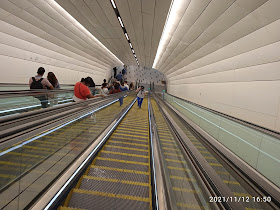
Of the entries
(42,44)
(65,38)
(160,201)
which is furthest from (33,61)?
(160,201)

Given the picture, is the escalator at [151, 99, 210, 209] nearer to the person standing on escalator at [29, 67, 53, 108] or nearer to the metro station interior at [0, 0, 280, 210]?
the metro station interior at [0, 0, 280, 210]

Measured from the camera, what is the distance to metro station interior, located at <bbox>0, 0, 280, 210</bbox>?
164 cm

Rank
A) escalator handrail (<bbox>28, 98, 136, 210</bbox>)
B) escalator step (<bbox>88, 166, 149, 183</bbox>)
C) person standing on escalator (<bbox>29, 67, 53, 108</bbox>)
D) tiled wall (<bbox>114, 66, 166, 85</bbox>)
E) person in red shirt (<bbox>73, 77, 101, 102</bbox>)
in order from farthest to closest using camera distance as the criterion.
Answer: tiled wall (<bbox>114, 66, 166, 85</bbox>) < person standing on escalator (<bbox>29, 67, 53, 108</bbox>) < person in red shirt (<bbox>73, 77, 101, 102</bbox>) < escalator step (<bbox>88, 166, 149, 183</bbox>) < escalator handrail (<bbox>28, 98, 136, 210</bbox>)

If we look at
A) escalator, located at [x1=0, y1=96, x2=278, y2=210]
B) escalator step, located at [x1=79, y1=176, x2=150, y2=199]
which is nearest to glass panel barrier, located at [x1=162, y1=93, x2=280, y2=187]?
escalator, located at [x1=0, y1=96, x2=278, y2=210]

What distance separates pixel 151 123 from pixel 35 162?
14.6 ft

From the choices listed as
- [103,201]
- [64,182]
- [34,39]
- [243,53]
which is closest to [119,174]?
[103,201]

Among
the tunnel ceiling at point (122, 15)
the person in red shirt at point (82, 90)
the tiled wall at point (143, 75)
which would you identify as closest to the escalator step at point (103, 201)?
the person in red shirt at point (82, 90)

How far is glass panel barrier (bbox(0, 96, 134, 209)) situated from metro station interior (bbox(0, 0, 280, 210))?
14mm

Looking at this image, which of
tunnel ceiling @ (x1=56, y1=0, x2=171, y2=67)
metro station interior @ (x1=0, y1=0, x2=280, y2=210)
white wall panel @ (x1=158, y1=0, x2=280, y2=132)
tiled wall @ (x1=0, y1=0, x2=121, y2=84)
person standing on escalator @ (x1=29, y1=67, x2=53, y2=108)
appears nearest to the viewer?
metro station interior @ (x1=0, y1=0, x2=280, y2=210)

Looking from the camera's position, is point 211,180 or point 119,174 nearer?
point 211,180

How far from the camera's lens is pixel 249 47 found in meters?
5.42

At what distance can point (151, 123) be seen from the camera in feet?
19.7

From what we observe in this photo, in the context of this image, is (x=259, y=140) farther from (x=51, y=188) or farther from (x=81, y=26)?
(x=81, y=26)

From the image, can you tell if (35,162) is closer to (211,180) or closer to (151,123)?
(211,180)
